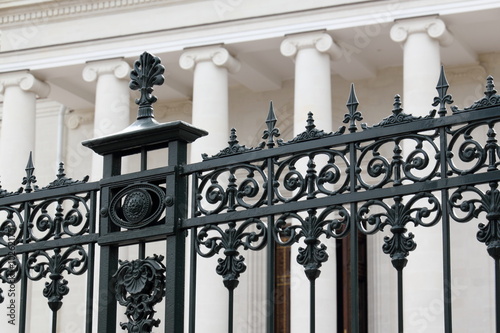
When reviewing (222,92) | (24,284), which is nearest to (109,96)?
(222,92)

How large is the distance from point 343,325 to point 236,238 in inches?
906

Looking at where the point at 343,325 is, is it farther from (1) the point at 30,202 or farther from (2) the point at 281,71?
(1) the point at 30,202

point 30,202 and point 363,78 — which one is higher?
point 363,78

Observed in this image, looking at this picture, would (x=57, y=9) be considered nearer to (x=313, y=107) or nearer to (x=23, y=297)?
(x=313, y=107)

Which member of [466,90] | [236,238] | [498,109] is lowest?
[236,238]

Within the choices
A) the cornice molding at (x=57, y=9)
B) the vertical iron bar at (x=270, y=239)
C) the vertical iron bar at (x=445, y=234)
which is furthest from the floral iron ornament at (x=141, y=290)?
the cornice molding at (x=57, y=9)

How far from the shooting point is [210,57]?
29828 mm

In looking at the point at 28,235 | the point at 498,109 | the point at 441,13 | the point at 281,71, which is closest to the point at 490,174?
the point at 498,109

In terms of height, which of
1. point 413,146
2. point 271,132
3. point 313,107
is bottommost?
point 271,132

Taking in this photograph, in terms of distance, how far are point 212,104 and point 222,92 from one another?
Result: 0.47 meters

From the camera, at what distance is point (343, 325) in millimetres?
30797

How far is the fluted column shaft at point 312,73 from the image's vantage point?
28234 mm

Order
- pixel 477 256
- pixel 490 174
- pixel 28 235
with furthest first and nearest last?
pixel 477 256
pixel 28 235
pixel 490 174

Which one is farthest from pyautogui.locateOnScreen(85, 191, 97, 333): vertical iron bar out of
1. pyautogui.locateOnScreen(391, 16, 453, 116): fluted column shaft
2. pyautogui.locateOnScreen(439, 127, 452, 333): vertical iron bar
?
pyautogui.locateOnScreen(391, 16, 453, 116): fluted column shaft
